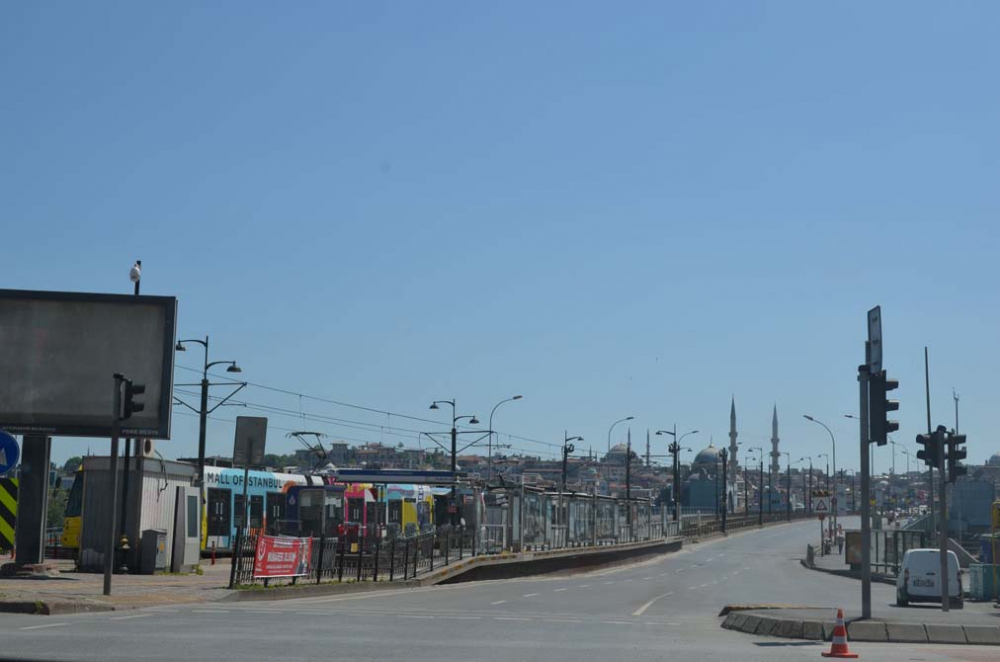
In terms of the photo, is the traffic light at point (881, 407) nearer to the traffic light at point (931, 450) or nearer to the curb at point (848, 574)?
the traffic light at point (931, 450)

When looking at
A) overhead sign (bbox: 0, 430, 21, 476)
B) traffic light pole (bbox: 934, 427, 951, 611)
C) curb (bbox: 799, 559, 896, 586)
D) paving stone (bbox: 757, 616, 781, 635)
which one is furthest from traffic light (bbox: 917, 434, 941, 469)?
curb (bbox: 799, 559, 896, 586)

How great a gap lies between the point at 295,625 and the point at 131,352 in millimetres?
11940

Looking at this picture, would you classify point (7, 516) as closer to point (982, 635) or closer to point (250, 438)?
point (250, 438)

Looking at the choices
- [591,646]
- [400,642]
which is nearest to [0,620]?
[400,642]

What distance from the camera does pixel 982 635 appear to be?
18578 millimetres

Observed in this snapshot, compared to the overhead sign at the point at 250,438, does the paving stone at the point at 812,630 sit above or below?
below

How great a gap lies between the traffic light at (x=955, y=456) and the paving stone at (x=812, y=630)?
1169 centimetres

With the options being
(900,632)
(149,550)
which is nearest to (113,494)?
(149,550)

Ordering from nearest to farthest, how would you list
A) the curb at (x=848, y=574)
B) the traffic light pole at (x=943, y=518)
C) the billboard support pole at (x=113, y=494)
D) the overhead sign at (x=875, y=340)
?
the overhead sign at (x=875, y=340) → the billboard support pole at (x=113, y=494) → the traffic light pole at (x=943, y=518) → the curb at (x=848, y=574)

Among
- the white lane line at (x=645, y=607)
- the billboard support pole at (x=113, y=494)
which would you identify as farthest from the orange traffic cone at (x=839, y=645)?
the billboard support pole at (x=113, y=494)

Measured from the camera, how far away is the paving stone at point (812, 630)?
60.2 feet

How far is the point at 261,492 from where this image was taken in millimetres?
44969

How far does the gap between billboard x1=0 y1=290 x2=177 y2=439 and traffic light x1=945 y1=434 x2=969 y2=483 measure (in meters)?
18.5

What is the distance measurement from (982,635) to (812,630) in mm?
2686
